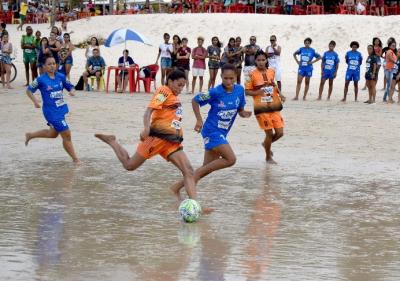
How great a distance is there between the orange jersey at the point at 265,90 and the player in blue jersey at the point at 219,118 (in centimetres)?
280

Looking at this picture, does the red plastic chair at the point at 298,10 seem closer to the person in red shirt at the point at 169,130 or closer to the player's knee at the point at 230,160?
the player's knee at the point at 230,160

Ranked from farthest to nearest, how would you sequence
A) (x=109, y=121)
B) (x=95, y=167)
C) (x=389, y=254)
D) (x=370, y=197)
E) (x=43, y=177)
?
(x=109, y=121) → (x=95, y=167) → (x=43, y=177) → (x=370, y=197) → (x=389, y=254)

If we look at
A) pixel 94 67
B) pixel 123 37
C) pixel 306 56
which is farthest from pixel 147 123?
pixel 123 37

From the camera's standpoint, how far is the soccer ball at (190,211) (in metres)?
9.13

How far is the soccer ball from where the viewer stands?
30.0ft

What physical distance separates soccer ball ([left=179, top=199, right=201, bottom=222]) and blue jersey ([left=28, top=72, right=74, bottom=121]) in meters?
4.53

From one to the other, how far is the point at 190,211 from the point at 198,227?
0.20 m

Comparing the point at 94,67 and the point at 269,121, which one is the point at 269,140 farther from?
the point at 94,67

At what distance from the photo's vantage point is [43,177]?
474 inches

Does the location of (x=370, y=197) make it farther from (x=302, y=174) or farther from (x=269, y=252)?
(x=269, y=252)

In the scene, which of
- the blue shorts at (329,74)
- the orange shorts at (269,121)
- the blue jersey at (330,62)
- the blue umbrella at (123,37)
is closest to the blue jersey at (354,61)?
the blue jersey at (330,62)

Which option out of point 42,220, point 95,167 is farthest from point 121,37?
point 42,220

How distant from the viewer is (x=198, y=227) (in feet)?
29.6

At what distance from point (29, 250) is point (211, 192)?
12.0 feet
